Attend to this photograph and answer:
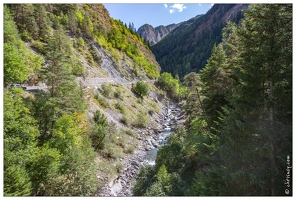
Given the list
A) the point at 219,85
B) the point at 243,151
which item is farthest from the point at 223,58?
the point at 243,151

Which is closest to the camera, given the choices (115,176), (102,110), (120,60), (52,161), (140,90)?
(52,161)

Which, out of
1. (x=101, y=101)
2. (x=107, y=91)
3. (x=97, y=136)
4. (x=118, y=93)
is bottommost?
(x=97, y=136)

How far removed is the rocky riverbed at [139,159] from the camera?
22700mm

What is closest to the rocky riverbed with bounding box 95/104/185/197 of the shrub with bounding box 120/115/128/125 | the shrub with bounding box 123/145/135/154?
the shrub with bounding box 123/145/135/154

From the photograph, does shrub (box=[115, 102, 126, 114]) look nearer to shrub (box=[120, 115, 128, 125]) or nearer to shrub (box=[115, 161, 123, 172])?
shrub (box=[120, 115, 128, 125])

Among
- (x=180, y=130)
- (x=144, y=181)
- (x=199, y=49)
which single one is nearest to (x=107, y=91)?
(x=180, y=130)

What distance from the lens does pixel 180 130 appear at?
25031mm

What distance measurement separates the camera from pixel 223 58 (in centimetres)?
2067

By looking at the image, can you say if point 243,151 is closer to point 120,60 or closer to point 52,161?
point 52,161

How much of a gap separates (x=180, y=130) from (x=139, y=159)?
9.47 m

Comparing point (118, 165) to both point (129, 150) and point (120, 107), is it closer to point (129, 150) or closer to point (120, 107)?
point (129, 150)

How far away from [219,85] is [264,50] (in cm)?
867

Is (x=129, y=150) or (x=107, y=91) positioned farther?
(x=107, y=91)

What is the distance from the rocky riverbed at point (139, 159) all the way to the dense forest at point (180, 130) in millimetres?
1068
